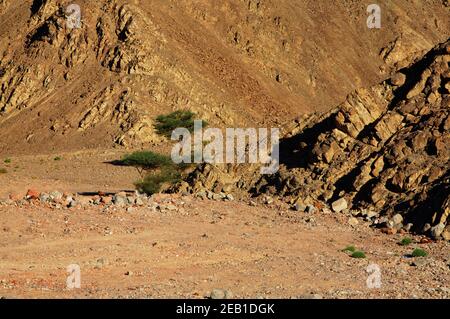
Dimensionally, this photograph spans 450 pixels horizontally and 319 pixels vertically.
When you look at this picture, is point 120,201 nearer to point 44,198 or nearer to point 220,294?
point 44,198

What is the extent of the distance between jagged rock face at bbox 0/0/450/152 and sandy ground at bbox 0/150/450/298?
25.2m

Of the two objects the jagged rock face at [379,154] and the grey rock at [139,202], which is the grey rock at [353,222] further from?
the grey rock at [139,202]

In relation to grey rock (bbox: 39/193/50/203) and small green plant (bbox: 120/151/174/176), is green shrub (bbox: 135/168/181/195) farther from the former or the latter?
grey rock (bbox: 39/193/50/203)

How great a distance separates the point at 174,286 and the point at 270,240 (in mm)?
5066

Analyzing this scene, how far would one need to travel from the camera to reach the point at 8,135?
48.2 metres

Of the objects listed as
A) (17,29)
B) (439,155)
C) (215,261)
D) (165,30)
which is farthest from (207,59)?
(215,261)

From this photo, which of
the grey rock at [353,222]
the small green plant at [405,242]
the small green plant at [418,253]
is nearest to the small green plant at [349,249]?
the small green plant at [418,253]

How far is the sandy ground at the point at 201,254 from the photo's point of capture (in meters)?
12.8

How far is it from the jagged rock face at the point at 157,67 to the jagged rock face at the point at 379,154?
21.2m

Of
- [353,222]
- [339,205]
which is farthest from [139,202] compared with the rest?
[353,222]

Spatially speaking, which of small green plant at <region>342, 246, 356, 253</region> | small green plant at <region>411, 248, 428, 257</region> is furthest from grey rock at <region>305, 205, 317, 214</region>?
small green plant at <region>411, 248, 428, 257</region>

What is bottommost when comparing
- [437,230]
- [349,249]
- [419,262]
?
[419,262]

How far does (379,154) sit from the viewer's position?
22047mm

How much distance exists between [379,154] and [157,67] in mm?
30963
